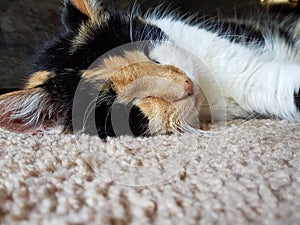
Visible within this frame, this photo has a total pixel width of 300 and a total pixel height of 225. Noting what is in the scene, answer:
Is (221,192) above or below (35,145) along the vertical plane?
above

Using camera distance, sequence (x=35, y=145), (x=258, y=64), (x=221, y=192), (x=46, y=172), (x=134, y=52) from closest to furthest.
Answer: (x=221, y=192) < (x=46, y=172) < (x=35, y=145) < (x=134, y=52) < (x=258, y=64)

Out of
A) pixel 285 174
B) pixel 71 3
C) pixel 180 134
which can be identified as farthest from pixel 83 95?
pixel 285 174

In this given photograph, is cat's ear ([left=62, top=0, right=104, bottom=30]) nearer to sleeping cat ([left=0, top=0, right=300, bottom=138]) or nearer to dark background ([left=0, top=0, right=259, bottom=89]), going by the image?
sleeping cat ([left=0, top=0, right=300, bottom=138])

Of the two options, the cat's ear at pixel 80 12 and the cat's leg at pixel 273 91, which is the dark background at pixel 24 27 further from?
the cat's leg at pixel 273 91

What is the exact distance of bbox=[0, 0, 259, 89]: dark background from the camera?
60.9 inches

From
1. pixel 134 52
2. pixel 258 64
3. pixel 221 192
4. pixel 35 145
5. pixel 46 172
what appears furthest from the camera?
pixel 258 64

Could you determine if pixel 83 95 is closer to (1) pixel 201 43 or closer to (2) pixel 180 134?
(2) pixel 180 134

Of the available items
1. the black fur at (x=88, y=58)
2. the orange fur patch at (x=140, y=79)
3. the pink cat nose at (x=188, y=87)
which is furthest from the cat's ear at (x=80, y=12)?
the pink cat nose at (x=188, y=87)

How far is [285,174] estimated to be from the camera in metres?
0.54

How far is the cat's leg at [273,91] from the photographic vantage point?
0.92 metres

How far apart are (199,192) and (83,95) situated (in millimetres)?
411

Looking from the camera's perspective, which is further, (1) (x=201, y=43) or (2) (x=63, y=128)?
(1) (x=201, y=43)

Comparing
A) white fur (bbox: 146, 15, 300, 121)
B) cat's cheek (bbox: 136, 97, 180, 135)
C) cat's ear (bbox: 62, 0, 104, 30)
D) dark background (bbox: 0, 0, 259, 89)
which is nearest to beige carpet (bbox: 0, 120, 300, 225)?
cat's cheek (bbox: 136, 97, 180, 135)

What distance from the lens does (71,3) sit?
105cm
